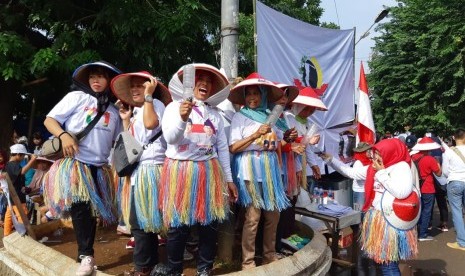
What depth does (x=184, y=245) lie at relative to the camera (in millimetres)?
3182

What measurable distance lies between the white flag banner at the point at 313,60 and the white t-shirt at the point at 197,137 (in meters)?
2.92

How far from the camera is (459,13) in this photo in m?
17.5

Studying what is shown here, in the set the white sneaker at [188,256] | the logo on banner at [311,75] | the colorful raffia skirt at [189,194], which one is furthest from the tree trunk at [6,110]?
the colorful raffia skirt at [189,194]

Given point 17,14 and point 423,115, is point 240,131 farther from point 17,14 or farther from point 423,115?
point 423,115

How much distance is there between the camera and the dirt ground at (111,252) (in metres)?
3.71

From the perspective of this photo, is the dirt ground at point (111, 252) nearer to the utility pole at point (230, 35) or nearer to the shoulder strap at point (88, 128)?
the shoulder strap at point (88, 128)

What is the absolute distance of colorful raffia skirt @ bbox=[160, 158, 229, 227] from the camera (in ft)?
9.89

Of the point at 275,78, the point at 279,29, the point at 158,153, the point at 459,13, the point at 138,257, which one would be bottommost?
the point at 138,257

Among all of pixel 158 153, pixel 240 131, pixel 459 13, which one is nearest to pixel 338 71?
pixel 240 131

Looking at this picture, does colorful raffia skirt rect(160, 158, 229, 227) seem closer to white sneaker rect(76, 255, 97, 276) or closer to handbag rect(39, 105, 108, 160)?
white sneaker rect(76, 255, 97, 276)

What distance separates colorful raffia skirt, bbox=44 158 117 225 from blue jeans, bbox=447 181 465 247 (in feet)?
17.7

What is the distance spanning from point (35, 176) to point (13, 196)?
3.07 meters

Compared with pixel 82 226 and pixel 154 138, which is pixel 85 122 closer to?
pixel 154 138

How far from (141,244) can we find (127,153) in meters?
0.70
